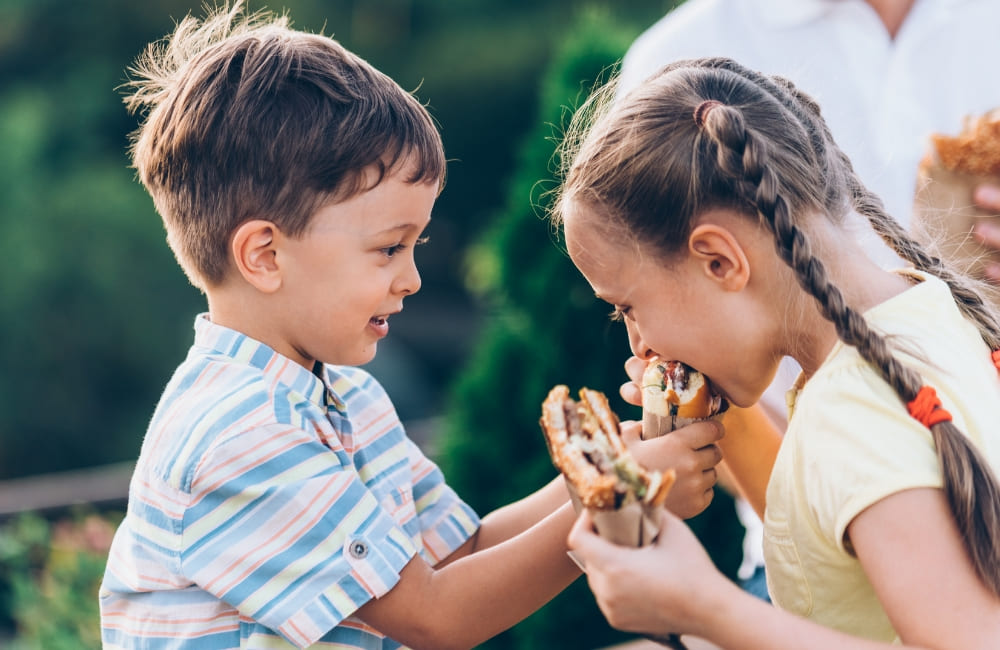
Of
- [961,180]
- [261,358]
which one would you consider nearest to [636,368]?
[261,358]

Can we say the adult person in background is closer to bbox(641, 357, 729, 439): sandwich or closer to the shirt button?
bbox(641, 357, 729, 439): sandwich

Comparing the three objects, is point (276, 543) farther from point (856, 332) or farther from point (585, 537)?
point (856, 332)

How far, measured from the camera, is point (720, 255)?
1510mm

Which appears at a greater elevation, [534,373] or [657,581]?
[657,581]

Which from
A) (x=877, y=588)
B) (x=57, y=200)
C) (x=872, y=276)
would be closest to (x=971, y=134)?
(x=872, y=276)

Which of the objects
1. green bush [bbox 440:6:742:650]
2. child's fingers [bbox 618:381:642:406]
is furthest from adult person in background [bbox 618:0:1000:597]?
child's fingers [bbox 618:381:642:406]

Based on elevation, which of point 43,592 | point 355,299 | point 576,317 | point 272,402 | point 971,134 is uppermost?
point 971,134

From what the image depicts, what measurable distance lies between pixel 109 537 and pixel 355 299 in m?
2.80

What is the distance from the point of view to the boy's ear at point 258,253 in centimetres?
166

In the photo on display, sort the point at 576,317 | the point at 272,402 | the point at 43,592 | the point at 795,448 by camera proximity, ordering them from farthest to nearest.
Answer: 1. the point at 43,592
2. the point at 576,317
3. the point at 272,402
4. the point at 795,448

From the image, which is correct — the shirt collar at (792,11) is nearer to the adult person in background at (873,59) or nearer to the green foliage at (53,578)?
the adult person in background at (873,59)

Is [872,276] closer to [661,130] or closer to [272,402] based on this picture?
[661,130]

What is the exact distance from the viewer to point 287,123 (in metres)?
1.67

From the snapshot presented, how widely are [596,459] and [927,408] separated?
0.43 meters
